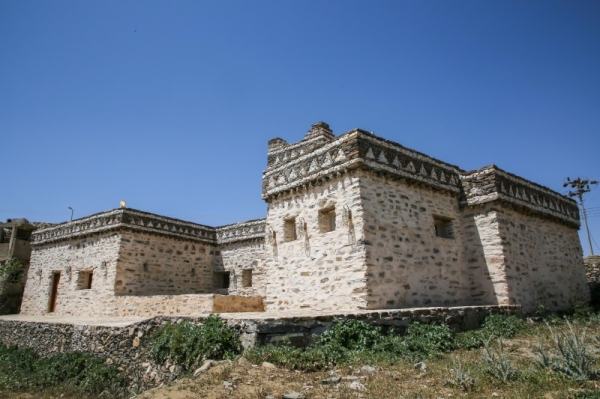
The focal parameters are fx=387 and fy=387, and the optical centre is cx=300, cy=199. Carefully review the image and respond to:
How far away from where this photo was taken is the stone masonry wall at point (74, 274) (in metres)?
16.8

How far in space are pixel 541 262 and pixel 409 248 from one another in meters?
5.76

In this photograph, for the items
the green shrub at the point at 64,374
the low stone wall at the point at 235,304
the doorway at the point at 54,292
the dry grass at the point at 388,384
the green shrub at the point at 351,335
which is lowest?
the green shrub at the point at 64,374

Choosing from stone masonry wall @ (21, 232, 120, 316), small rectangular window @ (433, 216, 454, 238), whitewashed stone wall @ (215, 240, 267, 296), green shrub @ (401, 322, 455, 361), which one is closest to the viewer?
green shrub @ (401, 322, 455, 361)

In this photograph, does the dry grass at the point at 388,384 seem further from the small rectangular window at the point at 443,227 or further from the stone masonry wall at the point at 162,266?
the stone masonry wall at the point at 162,266

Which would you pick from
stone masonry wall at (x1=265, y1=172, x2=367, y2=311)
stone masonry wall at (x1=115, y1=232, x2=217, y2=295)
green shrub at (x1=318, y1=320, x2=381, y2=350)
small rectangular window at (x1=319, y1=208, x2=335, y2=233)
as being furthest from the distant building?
green shrub at (x1=318, y1=320, x2=381, y2=350)

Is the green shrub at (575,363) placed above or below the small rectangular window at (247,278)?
Result: below

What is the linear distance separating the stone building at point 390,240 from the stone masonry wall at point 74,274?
199 mm

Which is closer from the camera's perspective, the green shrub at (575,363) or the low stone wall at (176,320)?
the green shrub at (575,363)

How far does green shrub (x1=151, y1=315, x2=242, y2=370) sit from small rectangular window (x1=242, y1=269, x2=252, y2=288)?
11.4 meters

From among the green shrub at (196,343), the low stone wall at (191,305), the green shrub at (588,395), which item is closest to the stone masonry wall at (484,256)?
the low stone wall at (191,305)

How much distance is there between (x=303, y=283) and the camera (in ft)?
35.3

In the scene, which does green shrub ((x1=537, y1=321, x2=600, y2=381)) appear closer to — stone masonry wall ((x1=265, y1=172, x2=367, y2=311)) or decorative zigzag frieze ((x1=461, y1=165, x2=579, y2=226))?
stone masonry wall ((x1=265, y1=172, x2=367, y2=311))

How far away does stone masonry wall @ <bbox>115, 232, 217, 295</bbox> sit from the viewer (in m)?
16.9

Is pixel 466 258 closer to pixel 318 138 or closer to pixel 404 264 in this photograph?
pixel 404 264
